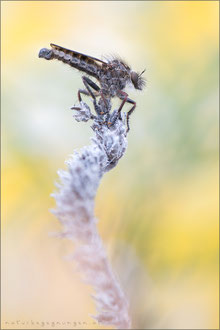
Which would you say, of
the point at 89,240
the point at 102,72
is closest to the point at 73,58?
the point at 102,72

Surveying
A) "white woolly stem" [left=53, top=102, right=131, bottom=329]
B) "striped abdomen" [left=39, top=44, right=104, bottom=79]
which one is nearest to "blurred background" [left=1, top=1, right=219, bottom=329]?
"white woolly stem" [left=53, top=102, right=131, bottom=329]

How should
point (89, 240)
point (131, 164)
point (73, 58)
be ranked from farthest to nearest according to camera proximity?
point (131, 164) → point (73, 58) → point (89, 240)

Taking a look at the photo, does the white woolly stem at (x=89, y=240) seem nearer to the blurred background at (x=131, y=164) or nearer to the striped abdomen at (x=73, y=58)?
the blurred background at (x=131, y=164)

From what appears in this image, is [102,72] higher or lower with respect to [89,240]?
higher

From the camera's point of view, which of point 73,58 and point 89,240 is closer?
point 89,240

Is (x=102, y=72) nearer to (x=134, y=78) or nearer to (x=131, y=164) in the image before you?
(x=134, y=78)

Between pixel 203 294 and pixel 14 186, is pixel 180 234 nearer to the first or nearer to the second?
pixel 203 294

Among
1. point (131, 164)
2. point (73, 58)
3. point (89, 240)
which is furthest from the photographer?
point (131, 164)

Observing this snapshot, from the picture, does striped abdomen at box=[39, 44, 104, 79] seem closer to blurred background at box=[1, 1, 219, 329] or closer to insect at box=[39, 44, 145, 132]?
insect at box=[39, 44, 145, 132]
